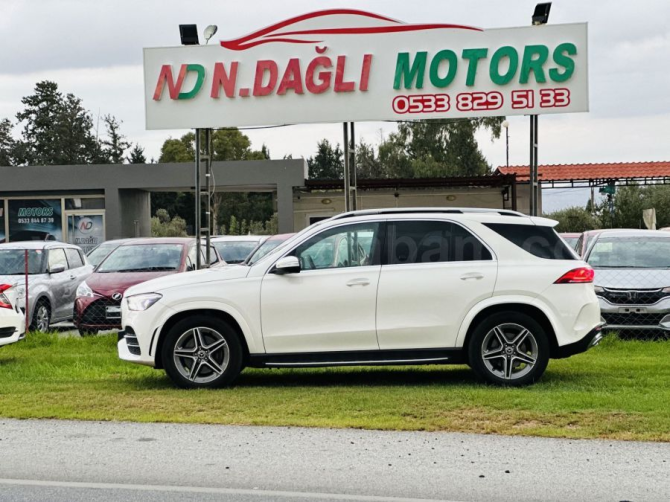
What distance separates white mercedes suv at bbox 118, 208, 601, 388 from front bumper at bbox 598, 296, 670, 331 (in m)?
3.98

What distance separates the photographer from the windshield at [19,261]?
16609 mm

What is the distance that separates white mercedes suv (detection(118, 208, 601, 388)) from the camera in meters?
9.56

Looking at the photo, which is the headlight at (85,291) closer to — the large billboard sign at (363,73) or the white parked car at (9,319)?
the white parked car at (9,319)

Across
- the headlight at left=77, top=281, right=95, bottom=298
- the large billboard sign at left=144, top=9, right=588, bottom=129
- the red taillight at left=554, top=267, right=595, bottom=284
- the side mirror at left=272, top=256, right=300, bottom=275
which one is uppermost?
the large billboard sign at left=144, top=9, right=588, bottom=129

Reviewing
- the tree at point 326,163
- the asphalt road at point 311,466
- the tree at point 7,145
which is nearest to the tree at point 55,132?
the tree at point 7,145

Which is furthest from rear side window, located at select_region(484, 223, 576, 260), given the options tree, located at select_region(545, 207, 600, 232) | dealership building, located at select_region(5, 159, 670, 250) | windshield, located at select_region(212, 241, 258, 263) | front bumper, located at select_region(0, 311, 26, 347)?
tree, located at select_region(545, 207, 600, 232)

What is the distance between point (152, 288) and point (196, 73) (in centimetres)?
498

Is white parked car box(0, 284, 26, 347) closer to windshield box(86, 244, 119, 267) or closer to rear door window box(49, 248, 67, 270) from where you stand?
rear door window box(49, 248, 67, 270)

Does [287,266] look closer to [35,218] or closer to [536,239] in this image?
[536,239]

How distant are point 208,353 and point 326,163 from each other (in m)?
83.0

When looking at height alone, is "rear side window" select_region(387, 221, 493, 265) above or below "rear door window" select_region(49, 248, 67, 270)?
→ above

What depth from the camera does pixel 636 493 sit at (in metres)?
5.99

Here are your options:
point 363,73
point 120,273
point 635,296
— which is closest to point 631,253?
point 635,296

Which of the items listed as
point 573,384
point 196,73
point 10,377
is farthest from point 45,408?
point 196,73
